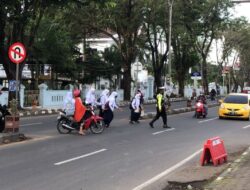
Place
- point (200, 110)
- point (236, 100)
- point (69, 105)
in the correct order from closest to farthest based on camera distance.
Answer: point (69, 105) < point (200, 110) < point (236, 100)

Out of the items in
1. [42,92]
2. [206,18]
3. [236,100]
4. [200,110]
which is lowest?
[200,110]

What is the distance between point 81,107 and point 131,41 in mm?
30708

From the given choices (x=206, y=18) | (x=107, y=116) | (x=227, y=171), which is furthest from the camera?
(x=206, y=18)

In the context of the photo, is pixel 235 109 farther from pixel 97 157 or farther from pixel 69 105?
pixel 97 157

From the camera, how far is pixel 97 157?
41.9 feet

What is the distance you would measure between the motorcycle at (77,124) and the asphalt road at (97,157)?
32cm

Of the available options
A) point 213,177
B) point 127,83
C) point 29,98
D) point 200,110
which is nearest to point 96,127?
point 213,177

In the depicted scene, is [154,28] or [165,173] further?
[154,28]

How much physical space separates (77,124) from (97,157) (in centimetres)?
542

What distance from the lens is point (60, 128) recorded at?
18422 mm

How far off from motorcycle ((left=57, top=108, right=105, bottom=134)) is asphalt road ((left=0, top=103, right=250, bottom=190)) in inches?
12.5

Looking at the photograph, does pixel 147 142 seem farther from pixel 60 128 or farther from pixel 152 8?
pixel 152 8

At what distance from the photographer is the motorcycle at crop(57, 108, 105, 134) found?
1809cm

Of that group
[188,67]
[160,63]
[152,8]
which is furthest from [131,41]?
[188,67]
